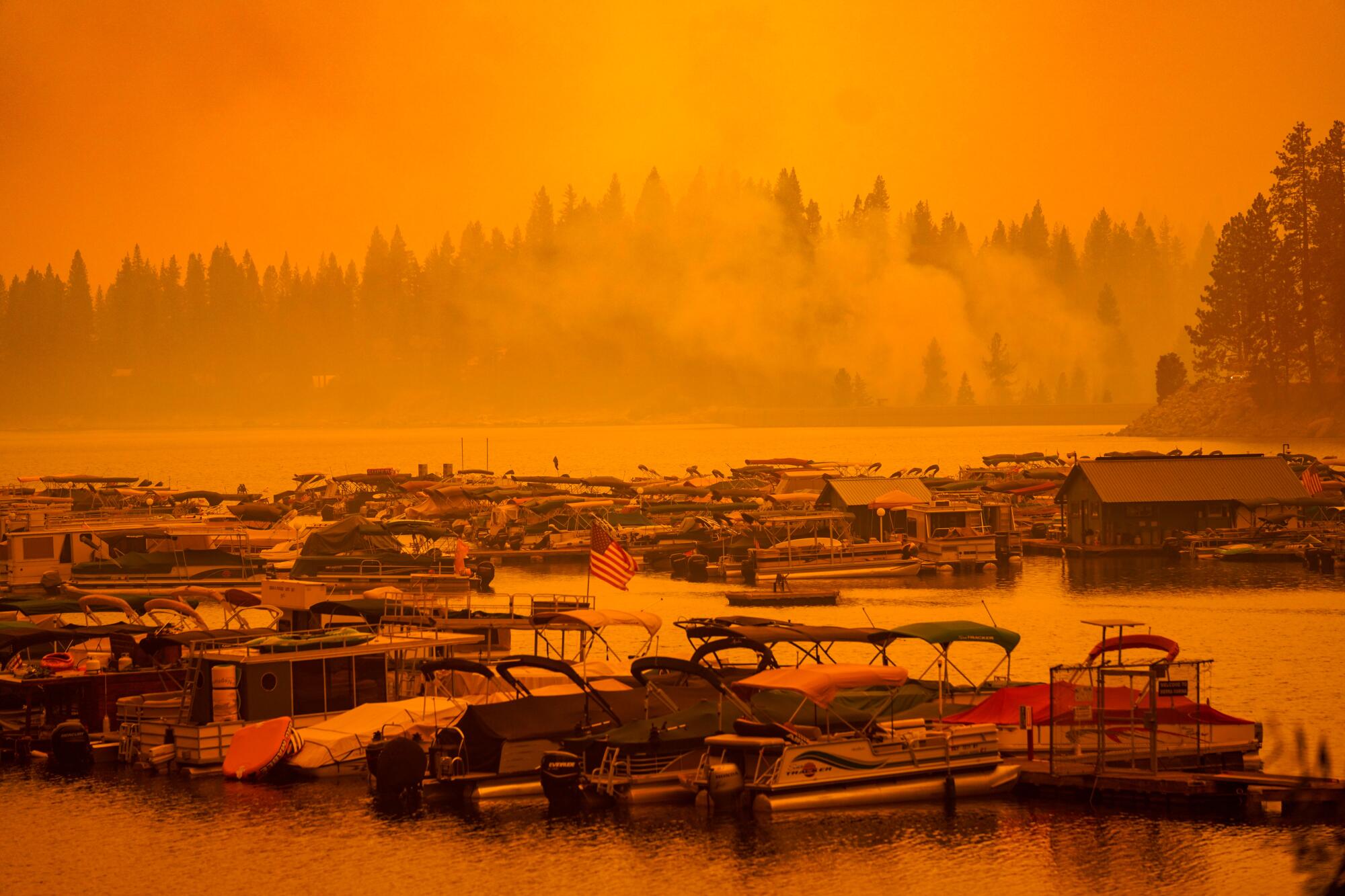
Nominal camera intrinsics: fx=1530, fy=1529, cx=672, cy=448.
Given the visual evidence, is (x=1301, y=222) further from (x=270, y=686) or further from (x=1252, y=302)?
(x=270, y=686)

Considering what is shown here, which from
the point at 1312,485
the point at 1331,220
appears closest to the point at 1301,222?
the point at 1331,220

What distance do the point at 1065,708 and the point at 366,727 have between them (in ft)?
42.7

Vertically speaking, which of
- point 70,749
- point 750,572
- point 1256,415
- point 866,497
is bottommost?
point 70,749

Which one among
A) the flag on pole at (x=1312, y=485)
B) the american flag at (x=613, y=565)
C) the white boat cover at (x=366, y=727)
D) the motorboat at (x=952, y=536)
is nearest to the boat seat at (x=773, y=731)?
the white boat cover at (x=366, y=727)

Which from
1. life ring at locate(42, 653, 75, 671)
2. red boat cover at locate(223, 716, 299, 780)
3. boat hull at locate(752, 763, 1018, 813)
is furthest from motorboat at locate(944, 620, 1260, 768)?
life ring at locate(42, 653, 75, 671)

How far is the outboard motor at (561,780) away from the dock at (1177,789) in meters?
7.83

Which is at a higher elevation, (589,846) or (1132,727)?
(1132,727)

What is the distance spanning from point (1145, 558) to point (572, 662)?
42405 mm

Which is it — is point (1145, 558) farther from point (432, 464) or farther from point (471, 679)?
point (432, 464)

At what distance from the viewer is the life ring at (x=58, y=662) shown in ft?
109

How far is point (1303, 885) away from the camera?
74.9 ft

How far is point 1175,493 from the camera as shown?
2675 inches

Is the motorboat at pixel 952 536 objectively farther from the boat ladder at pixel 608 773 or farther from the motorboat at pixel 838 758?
the boat ladder at pixel 608 773

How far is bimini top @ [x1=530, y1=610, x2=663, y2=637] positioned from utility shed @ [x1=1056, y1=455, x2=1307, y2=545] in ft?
128
